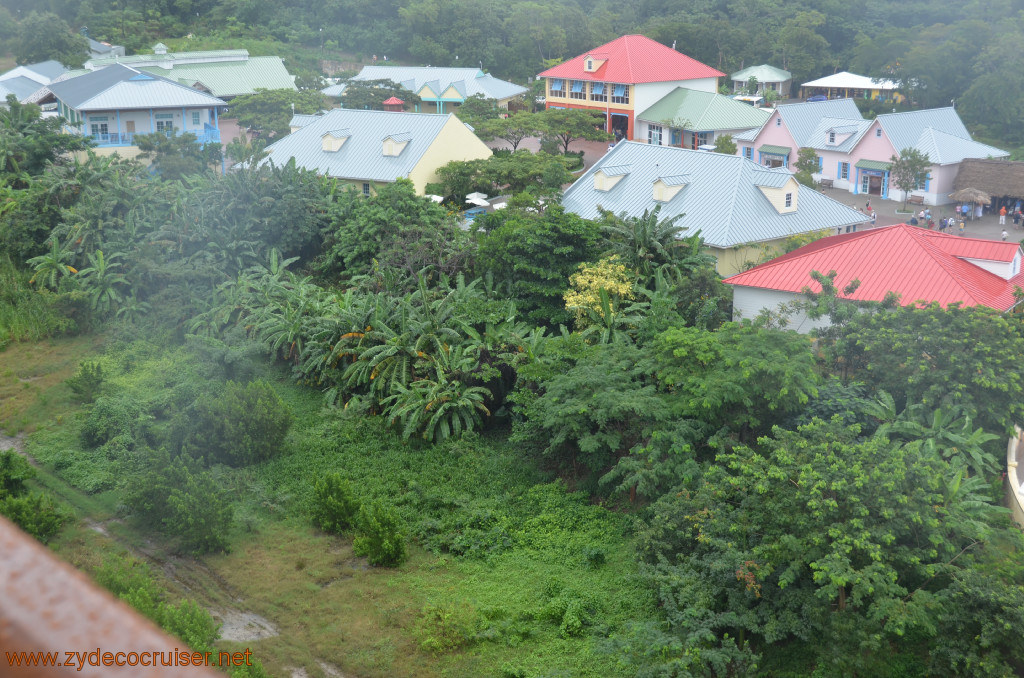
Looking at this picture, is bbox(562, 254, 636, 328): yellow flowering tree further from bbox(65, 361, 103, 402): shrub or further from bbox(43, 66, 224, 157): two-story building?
bbox(43, 66, 224, 157): two-story building

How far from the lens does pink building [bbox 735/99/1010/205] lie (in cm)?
3972

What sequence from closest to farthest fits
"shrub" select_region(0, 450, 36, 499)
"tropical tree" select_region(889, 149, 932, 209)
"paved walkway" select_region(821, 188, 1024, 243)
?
"shrub" select_region(0, 450, 36, 499) < "paved walkway" select_region(821, 188, 1024, 243) < "tropical tree" select_region(889, 149, 932, 209)

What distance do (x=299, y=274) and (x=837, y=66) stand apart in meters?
52.8

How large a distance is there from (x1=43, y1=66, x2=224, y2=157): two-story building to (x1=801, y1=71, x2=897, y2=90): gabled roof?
39.8 m

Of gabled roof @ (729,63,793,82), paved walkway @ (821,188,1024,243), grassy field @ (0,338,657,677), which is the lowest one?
grassy field @ (0,338,657,677)

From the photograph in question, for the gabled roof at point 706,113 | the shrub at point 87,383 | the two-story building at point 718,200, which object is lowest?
the shrub at point 87,383

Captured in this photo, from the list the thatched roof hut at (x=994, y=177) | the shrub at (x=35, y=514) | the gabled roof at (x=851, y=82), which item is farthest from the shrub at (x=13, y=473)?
the gabled roof at (x=851, y=82)

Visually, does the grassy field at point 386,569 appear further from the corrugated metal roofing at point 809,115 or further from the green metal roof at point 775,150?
the corrugated metal roofing at point 809,115

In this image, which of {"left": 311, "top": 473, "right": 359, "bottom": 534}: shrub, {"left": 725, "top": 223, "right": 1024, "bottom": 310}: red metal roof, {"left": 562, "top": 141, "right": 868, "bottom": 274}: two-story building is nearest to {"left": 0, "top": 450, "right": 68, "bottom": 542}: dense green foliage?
{"left": 311, "top": 473, "right": 359, "bottom": 534}: shrub

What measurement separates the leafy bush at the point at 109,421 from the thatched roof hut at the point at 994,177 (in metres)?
34.4

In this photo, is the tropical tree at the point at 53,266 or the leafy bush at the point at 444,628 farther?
the tropical tree at the point at 53,266

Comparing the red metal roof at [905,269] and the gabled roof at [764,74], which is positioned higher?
the gabled roof at [764,74]

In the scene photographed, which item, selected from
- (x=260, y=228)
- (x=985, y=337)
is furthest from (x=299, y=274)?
(x=985, y=337)

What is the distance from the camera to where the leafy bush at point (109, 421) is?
63.0 feet
